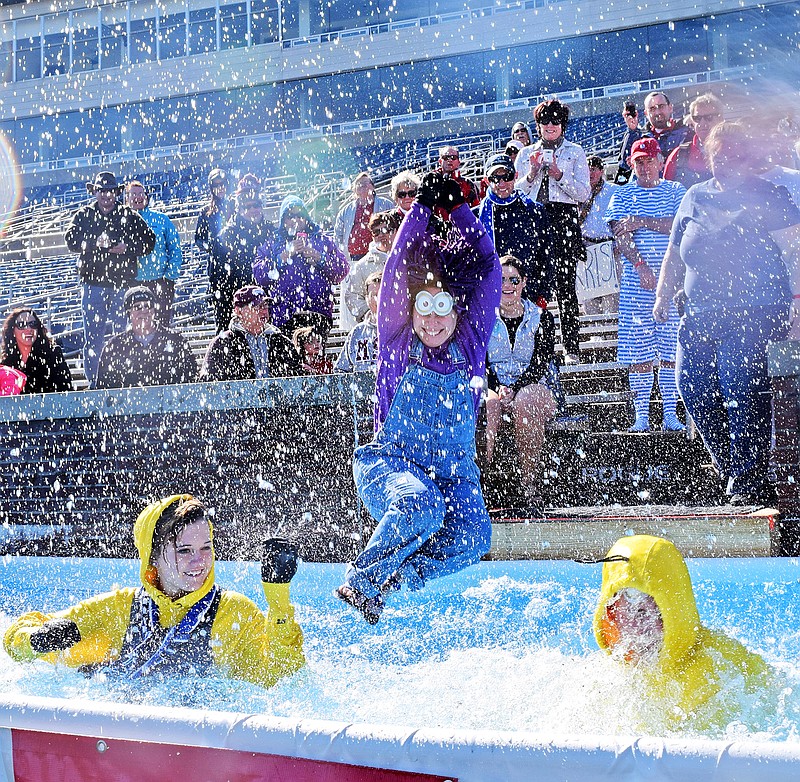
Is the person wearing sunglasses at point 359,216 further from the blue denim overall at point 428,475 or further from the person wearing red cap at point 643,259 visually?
the blue denim overall at point 428,475

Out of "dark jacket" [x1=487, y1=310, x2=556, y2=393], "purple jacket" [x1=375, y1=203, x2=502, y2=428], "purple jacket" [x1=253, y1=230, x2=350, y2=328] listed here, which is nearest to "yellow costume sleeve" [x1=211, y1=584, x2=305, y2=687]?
"purple jacket" [x1=375, y1=203, x2=502, y2=428]

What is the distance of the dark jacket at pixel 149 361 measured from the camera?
21.7 feet

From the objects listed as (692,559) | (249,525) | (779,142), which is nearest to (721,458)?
(692,559)

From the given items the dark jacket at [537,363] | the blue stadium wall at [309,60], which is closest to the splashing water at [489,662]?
the dark jacket at [537,363]

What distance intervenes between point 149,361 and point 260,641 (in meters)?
3.43

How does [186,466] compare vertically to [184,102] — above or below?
below

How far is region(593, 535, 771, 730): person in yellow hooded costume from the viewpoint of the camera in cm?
304

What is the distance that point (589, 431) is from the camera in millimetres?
5707

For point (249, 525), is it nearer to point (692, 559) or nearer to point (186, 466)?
point (186, 466)

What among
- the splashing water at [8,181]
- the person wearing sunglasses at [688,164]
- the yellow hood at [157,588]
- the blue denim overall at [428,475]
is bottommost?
the yellow hood at [157,588]

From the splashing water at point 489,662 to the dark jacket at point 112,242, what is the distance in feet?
8.66

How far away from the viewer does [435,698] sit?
12.5 feet

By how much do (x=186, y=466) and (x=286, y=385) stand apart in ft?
3.21

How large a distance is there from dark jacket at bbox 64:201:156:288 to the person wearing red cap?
311cm
